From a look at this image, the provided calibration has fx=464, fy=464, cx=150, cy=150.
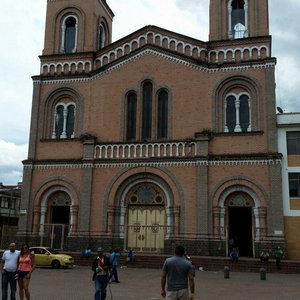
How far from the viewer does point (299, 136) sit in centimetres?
3022

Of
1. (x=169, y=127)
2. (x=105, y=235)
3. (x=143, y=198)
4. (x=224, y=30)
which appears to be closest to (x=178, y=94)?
(x=169, y=127)

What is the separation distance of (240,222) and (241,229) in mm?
493

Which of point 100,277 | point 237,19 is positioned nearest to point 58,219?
point 237,19

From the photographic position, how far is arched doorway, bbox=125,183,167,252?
31.6 meters

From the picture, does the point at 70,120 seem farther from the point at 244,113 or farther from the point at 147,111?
the point at 244,113

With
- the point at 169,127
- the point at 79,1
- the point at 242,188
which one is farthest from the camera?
the point at 79,1

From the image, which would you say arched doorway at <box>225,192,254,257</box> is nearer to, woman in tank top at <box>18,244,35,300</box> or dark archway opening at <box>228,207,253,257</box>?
dark archway opening at <box>228,207,253,257</box>

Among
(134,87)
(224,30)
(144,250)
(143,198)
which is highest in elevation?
(224,30)

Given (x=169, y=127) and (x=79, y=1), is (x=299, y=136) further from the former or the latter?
(x=79, y=1)

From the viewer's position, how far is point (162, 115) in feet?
108

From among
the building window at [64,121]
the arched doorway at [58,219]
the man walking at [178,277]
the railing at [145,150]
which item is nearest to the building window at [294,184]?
the railing at [145,150]

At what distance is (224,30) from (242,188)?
11.4m

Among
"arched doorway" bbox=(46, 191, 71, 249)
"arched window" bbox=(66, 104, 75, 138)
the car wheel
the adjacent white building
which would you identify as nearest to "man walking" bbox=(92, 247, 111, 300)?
the car wheel

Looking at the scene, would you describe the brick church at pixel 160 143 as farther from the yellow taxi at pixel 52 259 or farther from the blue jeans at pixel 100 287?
the blue jeans at pixel 100 287
